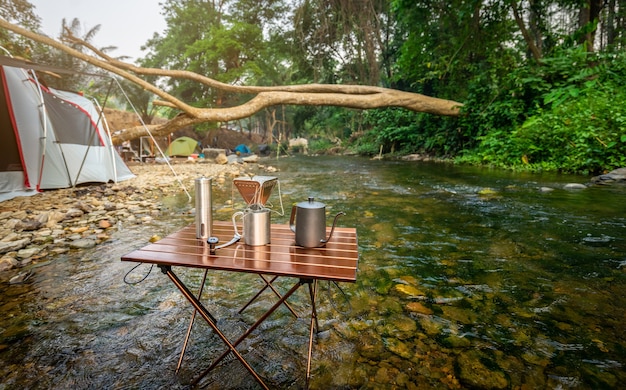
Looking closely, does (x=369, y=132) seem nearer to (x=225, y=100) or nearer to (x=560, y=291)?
(x=225, y=100)

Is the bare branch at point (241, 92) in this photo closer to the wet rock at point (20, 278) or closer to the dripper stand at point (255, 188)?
the wet rock at point (20, 278)

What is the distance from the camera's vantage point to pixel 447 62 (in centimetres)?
1338

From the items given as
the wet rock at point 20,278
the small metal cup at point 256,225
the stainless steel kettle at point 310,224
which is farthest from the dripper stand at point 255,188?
the wet rock at point 20,278

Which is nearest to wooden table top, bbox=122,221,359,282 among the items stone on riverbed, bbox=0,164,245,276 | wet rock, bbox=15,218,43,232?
stone on riverbed, bbox=0,164,245,276

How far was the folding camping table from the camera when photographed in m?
1.46

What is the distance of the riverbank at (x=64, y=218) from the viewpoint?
3.68 m

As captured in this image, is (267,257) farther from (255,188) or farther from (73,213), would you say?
(73,213)

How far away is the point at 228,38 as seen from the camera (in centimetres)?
2266

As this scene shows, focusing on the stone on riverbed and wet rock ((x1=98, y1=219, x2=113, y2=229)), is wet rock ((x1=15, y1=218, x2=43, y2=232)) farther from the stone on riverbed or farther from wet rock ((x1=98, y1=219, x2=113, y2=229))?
wet rock ((x1=98, y1=219, x2=113, y2=229))

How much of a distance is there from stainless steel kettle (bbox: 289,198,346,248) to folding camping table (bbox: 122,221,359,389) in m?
0.04

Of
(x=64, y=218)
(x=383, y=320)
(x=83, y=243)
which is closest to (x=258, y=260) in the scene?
(x=383, y=320)

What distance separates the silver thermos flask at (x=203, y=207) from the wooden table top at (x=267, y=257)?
7 cm

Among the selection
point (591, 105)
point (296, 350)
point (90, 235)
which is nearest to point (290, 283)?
point (296, 350)

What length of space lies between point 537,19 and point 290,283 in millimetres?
14983
